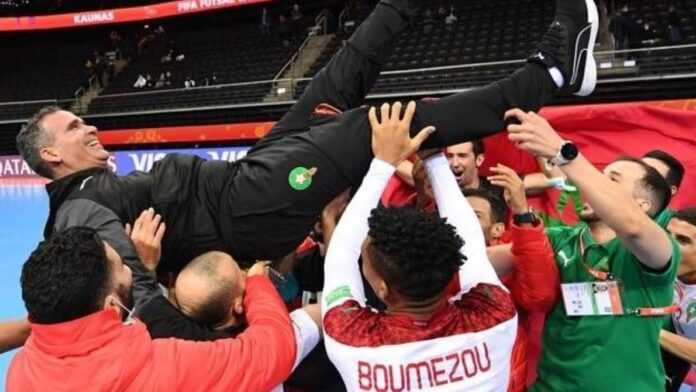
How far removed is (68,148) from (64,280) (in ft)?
3.61

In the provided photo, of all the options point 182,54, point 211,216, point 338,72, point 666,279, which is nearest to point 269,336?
point 211,216

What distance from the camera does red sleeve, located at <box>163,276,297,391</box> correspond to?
1.34 metres

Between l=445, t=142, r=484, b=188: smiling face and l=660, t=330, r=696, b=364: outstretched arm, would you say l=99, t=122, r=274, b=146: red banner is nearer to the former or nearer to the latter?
l=445, t=142, r=484, b=188: smiling face

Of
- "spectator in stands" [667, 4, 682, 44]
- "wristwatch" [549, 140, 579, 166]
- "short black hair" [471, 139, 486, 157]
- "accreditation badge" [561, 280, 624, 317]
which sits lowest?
"spectator in stands" [667, 4, 682, 44]

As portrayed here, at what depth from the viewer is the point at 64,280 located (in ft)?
4.13

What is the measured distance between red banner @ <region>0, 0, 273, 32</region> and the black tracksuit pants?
13.3 meters

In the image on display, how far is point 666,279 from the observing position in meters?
1.55

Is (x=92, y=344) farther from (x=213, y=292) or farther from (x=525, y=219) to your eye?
(x=525, y=219)

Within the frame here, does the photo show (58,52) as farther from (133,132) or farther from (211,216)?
(211,216)

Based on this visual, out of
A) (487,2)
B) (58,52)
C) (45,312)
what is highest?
(45,312)

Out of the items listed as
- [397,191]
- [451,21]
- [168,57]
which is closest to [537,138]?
[397,191]

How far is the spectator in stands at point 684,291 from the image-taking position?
→ 201cm

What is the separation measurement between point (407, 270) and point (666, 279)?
0.70 m

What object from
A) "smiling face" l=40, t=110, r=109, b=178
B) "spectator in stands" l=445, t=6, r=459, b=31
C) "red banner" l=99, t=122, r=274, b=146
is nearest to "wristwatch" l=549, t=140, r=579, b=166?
"smiling face" l=40, t=110, r=109, b=178
